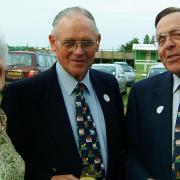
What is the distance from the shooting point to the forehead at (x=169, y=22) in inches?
128

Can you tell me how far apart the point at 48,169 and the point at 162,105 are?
40.9 inches

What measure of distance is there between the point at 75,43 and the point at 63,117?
0.59 metres

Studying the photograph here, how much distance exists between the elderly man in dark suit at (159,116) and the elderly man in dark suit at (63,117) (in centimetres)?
23

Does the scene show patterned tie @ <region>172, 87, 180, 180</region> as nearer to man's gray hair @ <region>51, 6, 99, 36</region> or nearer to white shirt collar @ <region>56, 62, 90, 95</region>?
white shirt collar @ <region>56, 62, 90, 95</region>

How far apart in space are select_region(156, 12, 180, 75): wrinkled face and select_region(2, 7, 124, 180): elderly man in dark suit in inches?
21.1

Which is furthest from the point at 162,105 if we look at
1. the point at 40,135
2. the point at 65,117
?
the point at 40,135

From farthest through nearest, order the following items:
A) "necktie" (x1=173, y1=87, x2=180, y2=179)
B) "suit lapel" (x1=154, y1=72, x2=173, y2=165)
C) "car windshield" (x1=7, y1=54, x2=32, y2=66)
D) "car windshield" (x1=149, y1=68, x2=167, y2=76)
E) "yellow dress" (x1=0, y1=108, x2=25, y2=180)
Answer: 1. "car windshield" (x1=149, y1=68, x2=167, y2=76)
2. "car windshield" (x1=7, y1=54, x2=32, y2=66)
3. "suit lapel" (x1=154, y1=72, x2=173, y2=165)
4. "necktie" (x1=173, y1=87, x2=180, y2=179)
5. "yellow dress" (x1=0, y1=108, x2=25, y2=180)

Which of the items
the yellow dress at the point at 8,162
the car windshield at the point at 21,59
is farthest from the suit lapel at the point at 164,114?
the car windshield at the point at 21,59

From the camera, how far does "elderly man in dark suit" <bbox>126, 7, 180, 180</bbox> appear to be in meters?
3.16

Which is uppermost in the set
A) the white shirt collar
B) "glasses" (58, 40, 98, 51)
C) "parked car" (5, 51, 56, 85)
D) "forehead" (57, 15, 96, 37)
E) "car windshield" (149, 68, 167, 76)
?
"forehead" (57, 15, 96, 37)

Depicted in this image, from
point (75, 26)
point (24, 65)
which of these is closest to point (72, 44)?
point (75, 26)

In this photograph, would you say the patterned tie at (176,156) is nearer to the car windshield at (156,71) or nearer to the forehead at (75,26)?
the forehead at (75,26)

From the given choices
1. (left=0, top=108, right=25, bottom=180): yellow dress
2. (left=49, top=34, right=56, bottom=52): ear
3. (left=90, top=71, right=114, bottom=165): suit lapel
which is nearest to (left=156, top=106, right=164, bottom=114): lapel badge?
(left=90, top=71, right=114, bottom=165): suit lapel

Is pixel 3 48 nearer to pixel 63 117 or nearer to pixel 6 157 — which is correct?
pixel 6 157
